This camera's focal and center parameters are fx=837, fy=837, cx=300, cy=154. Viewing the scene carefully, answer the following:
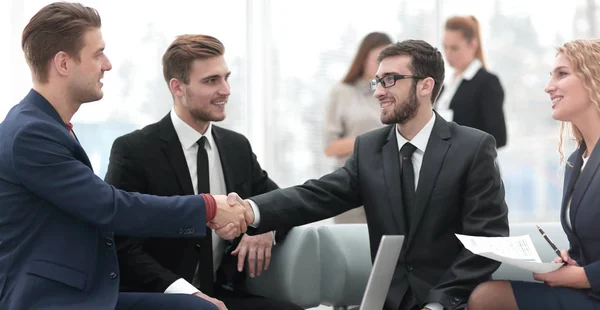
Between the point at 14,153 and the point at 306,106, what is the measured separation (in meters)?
3.28

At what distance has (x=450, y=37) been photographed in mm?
4906

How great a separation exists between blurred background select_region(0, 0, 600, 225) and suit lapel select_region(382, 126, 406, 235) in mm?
1875

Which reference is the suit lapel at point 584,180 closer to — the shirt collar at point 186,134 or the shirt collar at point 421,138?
the shirt collar at point 421,138

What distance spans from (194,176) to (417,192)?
0.88 metres

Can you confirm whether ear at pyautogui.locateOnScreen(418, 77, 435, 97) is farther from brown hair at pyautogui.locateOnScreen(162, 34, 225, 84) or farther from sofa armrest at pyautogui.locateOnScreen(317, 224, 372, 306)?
brown hair at pyautogui.locateOnScreen(162, 34, 225, 84)

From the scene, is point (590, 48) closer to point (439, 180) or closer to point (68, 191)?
point (439, 180)

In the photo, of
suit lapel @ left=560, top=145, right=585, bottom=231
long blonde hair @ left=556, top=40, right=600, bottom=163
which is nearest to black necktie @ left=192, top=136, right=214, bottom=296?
suit lapel @ left=560, top=145, right=585, bottom=231

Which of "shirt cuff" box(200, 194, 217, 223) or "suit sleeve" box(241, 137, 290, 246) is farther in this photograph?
"suit sleeve" box(241, 137, 290, 246)

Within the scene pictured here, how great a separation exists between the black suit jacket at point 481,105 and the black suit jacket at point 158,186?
177 centimetres

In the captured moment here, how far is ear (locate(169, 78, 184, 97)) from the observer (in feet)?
11.3

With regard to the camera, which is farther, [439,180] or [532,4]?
[532,4]

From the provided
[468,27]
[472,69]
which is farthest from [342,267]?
[468,27]

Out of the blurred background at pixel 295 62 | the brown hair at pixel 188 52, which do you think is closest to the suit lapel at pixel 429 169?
the brown hair at pixel 188 52

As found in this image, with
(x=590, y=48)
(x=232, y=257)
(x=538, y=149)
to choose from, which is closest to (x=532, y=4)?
(x=538, y=149)
